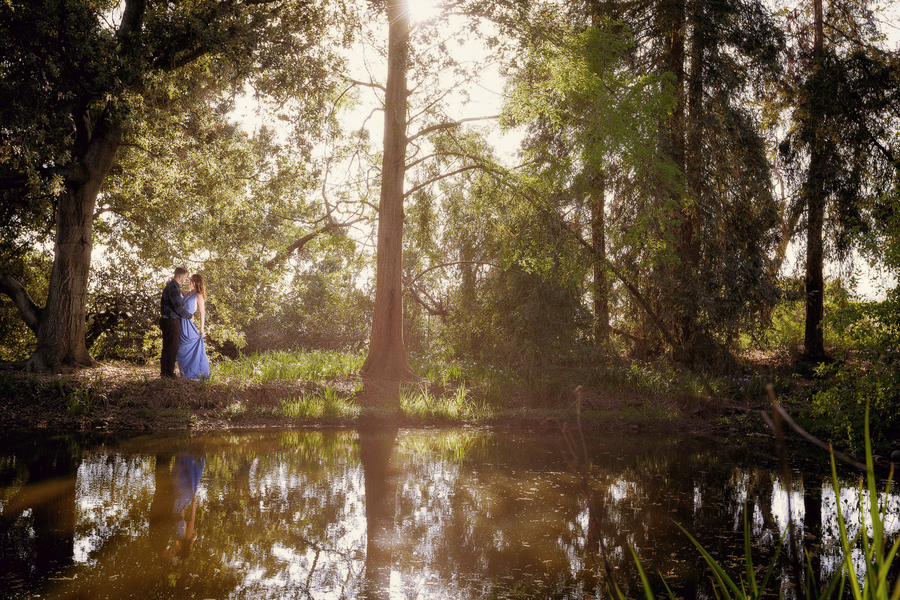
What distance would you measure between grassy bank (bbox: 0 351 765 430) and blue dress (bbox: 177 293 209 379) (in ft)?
1.31

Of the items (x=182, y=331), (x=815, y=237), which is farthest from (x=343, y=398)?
(x=815, y=237)

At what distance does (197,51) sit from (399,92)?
4.03m

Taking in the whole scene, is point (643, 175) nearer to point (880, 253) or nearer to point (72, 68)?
point (880, 253)

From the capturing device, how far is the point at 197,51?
1170 centimetres

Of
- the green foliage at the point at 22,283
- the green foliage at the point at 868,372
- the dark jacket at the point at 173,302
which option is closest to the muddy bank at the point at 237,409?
the dark jacket at the point at 173,302

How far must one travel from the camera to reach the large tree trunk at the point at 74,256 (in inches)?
463

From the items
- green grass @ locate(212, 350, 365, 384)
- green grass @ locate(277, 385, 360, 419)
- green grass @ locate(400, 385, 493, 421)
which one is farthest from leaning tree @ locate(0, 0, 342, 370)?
green grass @ locate(400, 385, 493, 421)

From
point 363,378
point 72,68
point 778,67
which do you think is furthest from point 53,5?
point 778,67

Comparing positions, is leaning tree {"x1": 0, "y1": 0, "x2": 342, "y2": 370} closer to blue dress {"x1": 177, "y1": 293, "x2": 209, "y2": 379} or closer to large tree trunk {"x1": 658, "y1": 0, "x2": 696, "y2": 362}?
blue dress {"x1": 177, "y1": 293, "x2": 209, "y2": 379}

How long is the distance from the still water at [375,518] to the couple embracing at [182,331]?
3.20m

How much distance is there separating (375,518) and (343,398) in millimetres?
6173

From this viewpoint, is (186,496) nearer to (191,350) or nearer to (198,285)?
(191,350)

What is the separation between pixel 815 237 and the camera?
1680 centimetres

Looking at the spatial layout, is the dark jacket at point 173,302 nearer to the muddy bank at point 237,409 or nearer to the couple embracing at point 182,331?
the couple embracing at point 182,331
